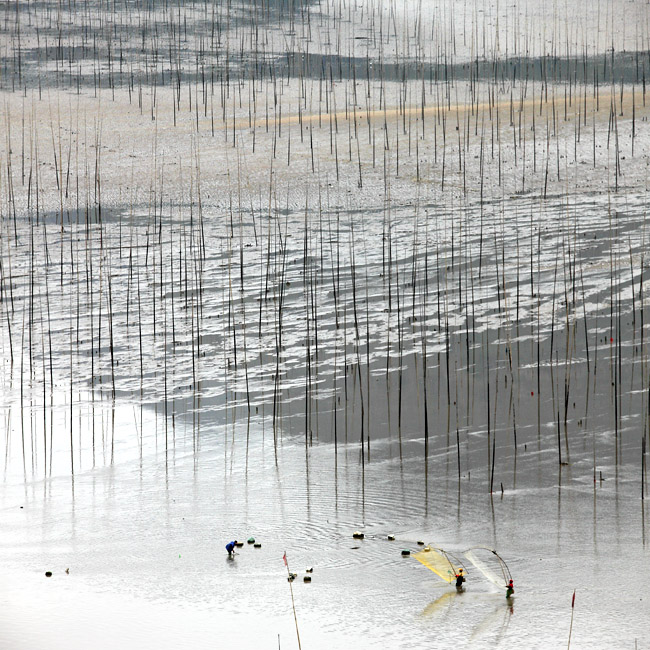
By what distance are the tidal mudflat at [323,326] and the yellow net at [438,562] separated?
3.4 inches

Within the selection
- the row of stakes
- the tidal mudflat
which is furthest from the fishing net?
the row of stakes

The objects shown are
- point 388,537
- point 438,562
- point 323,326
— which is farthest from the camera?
point 323,326

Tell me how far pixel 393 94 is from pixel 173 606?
9603 mm

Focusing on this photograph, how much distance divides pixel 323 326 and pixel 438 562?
315cm

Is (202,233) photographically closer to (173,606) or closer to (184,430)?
(184,430)

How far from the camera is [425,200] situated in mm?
10172

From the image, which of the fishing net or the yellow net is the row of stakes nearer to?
the yellow net

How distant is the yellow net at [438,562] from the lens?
14.3ft

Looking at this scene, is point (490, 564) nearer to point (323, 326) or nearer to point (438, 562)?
point (438, 562)

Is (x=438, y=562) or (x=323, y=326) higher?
(x=323, y=326)

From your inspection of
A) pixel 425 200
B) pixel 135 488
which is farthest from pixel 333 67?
pixel 135 488

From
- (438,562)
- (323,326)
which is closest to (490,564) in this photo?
(438,562)

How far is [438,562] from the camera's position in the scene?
176 inches

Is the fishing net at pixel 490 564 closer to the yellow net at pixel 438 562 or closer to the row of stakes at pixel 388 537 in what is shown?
the yellow net at pixel 438 562
